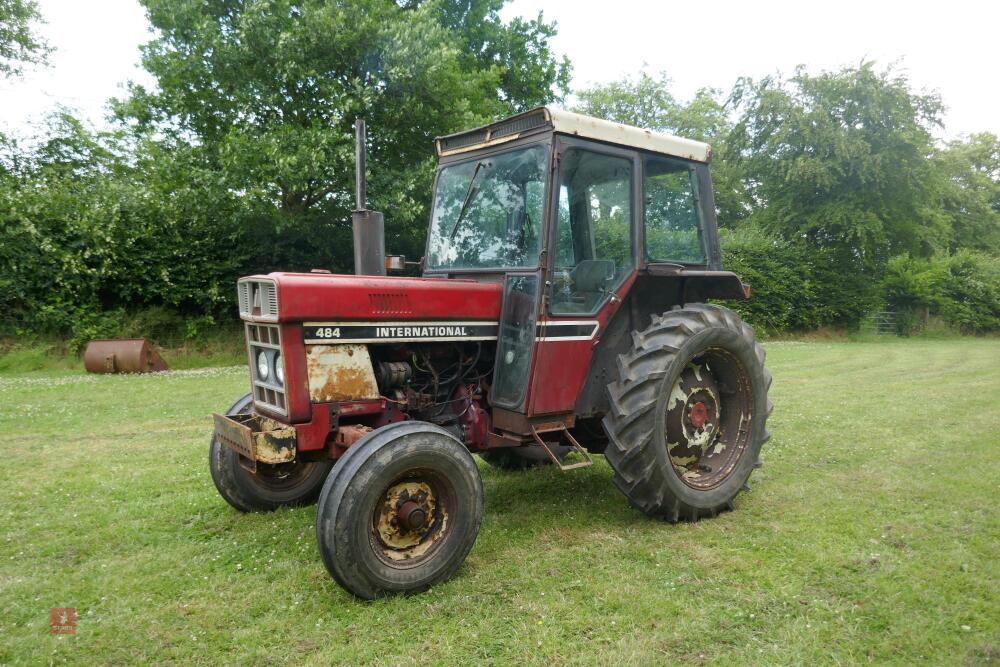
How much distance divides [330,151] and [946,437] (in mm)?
9364

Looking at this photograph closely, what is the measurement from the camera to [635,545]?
12.3ft

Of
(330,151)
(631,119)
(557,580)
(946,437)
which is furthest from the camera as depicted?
(631,119)

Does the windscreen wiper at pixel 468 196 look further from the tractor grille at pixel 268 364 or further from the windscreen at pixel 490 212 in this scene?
the tractor grille at pixel 268 364

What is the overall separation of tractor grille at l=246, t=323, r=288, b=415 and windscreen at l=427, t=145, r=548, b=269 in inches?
50.6

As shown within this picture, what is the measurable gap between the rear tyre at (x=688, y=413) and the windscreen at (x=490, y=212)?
0.94 m

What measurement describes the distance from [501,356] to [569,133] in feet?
4.36

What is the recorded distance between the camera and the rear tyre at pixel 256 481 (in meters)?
4.10

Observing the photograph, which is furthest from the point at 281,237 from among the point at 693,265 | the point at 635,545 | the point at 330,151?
the point at 635,545

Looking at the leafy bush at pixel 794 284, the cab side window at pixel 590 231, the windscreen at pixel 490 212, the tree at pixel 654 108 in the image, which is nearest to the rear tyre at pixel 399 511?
the cab side window at pixel 590 231

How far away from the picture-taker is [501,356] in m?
3.98

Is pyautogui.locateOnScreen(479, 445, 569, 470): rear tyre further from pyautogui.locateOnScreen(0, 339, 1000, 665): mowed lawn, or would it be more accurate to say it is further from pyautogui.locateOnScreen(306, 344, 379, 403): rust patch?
pyautogui.locateOnScreen(306, 344, 379, 403): rust patch

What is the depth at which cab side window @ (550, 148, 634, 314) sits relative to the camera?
12.9ft

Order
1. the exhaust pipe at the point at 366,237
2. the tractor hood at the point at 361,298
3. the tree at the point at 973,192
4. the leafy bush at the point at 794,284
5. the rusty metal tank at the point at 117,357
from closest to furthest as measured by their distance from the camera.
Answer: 1. the tractor hood at the point at 361,298
2. the exhaust pipe at the point at 366,237
3. the rusty metal tank at the point at 117,357
4. the leafy bush at the point at 794,284
5. the tree at the point at 973,192

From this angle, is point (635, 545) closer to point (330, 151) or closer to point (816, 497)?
point (816, 497)
